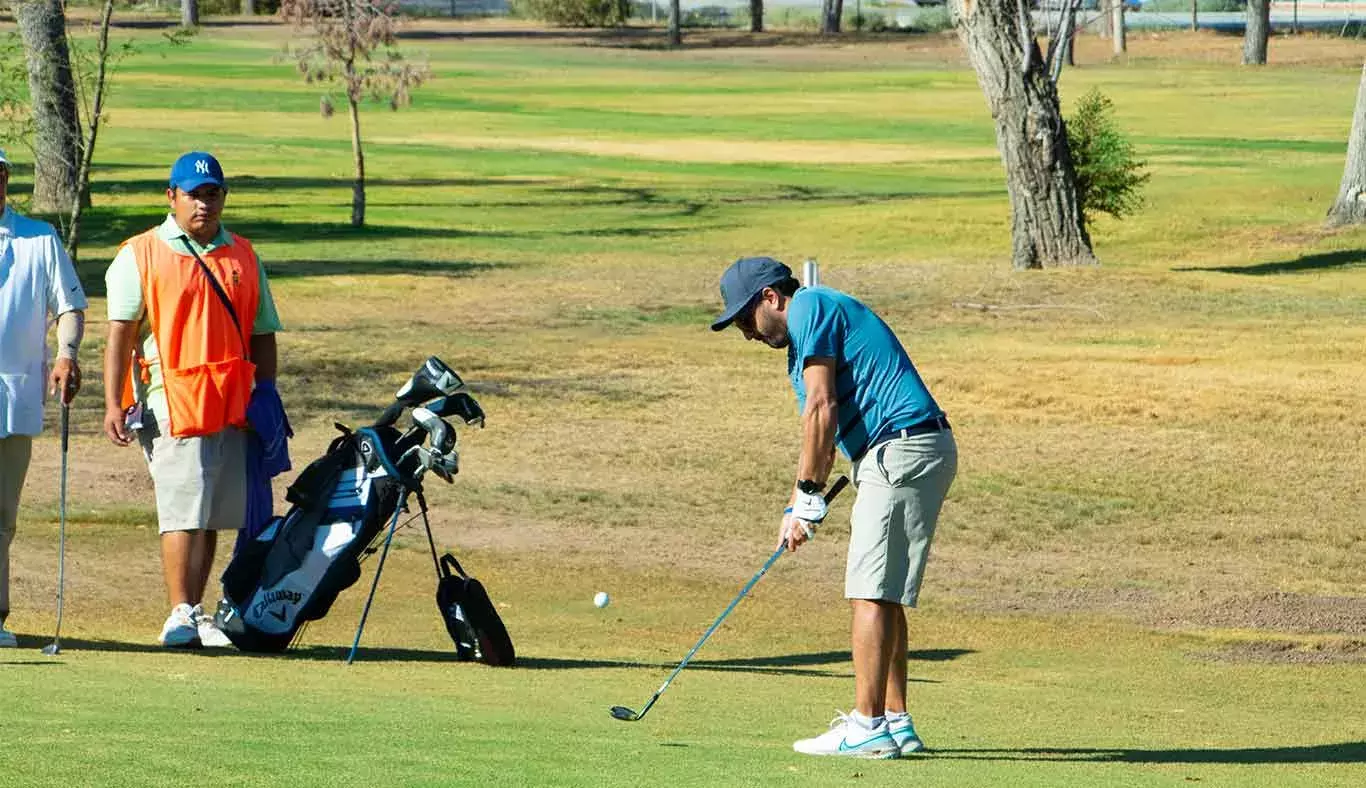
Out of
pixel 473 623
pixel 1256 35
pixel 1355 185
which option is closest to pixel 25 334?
pixel 473 623

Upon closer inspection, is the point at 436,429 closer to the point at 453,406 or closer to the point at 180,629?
the point at 453,406

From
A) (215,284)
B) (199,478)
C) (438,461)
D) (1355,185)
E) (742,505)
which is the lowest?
(742,505)

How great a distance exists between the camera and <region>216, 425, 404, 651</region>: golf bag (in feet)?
28.7

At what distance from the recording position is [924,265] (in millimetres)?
29484

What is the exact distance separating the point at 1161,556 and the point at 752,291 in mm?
7066

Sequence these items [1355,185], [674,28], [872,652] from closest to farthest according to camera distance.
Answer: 1. [872,652]
2. [1355,185]
3. [674,28]

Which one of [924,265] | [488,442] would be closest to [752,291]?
[488,442]

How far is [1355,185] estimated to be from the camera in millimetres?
33188

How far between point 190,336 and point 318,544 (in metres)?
0.94

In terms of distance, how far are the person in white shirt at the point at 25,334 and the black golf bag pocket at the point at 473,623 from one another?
5.46ft

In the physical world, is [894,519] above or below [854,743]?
above

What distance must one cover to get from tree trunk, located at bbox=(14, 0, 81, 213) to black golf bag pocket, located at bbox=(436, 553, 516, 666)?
49.2ft

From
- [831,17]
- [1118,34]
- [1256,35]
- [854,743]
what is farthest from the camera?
[831,17]

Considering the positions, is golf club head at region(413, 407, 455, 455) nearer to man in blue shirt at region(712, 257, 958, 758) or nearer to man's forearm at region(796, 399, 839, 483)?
man in blue shirt at region(712, 257, 958, 758)
